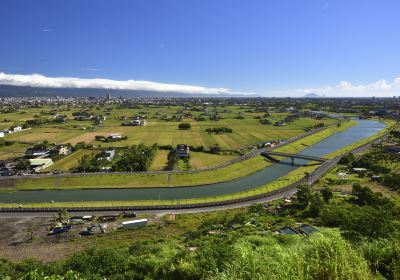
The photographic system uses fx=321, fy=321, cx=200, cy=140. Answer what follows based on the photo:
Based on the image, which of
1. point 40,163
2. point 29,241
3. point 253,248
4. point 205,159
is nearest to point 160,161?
point 205,159

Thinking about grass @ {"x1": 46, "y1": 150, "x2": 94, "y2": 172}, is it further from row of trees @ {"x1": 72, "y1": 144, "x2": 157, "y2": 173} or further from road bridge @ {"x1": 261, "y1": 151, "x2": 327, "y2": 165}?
road bridge @ {"x1": 261, "y1": 151, "x2": 327, "y2": 165}

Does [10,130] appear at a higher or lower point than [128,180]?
higher

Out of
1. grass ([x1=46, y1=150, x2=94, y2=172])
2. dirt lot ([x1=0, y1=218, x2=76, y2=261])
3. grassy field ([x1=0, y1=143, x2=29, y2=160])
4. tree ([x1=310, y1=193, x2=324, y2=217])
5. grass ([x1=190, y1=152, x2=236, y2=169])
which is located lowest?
dirt lot ([x1=0, y1=218, x2=76, y2=261])

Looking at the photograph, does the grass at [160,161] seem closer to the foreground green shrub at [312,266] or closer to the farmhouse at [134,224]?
the farmhouse at [134,224]

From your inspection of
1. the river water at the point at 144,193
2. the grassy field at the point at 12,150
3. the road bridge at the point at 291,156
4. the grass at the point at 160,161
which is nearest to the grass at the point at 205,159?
the grass at the point at 160,161

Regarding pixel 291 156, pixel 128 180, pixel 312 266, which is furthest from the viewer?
pixel 291 156

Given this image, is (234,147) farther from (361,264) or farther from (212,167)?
(361,264)

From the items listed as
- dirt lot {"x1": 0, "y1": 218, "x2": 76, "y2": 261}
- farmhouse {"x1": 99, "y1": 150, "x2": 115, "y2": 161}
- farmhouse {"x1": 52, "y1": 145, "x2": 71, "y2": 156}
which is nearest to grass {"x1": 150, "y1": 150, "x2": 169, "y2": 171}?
farmhouse {"x1": 99, "y1": 150, "x2": 115, "y2": 161}

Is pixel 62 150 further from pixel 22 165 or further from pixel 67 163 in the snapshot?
pixel 22 165

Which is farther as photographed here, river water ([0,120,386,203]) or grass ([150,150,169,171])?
grass ([150,150,169,171])

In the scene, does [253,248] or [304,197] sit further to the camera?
[304,197]

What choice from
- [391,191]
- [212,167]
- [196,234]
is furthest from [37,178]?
[391,191]
